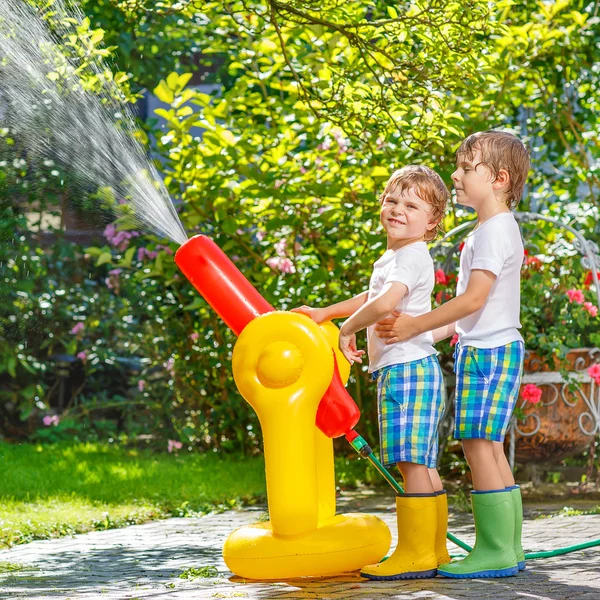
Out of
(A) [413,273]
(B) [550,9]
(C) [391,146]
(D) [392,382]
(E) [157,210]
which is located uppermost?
(B) [550,9]

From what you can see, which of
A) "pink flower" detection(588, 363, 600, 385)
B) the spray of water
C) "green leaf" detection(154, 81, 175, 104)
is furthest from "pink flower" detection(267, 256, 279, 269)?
"pink flower" detection(588, 363, 600, 385)

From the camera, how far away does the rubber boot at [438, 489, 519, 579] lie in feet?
11.2

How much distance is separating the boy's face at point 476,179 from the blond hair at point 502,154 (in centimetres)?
1

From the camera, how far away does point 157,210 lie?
13.6 feet

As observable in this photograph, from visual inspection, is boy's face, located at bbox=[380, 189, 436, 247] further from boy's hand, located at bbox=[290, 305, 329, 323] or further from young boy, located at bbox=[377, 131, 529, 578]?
boy's hand, located at bbox=[290, 305, 329, 323]

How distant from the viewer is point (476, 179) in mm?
3557

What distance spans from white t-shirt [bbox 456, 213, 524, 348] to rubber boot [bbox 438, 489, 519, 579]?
19.8 inches

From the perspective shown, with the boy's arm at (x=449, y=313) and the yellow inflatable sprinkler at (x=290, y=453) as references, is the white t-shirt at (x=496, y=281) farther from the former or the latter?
the yellow inflatable sprinkler at (x=290, y=453)

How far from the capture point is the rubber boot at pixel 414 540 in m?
3.44

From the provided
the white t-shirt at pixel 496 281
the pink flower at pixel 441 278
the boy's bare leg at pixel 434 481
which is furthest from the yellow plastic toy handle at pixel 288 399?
the pink flower at pixel 441 278

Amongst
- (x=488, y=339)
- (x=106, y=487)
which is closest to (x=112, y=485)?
(x=106, y=487)

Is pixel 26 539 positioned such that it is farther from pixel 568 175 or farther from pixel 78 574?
pixel 568 175

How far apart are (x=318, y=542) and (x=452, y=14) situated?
2.41 metres

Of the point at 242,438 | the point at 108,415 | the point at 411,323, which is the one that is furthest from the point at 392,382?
the point at 108,415
